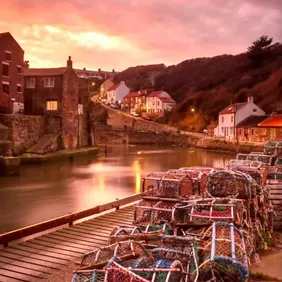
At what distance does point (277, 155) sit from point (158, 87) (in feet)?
293

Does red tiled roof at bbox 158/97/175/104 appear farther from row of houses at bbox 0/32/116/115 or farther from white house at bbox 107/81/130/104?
row of houses at bbox 0/32/116/115

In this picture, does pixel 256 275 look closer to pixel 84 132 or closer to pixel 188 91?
pixel 84 132

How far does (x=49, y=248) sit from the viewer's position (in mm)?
8656

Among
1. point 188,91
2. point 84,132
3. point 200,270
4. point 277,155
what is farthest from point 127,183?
point 188,91

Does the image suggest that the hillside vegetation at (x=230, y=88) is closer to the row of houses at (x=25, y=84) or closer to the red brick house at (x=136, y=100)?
the red brick house at (x=136, y=100)

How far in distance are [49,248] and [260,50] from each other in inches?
3193

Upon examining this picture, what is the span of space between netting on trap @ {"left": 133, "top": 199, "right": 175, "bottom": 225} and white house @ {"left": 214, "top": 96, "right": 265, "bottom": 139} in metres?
47.0

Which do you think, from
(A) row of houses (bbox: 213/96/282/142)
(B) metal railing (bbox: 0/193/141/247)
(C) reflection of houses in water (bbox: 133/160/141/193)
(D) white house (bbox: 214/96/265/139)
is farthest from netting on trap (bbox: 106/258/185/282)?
(D) white house (bbox: 214/96/265/139)

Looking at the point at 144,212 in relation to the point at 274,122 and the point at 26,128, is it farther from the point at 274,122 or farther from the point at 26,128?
the point at 274,122

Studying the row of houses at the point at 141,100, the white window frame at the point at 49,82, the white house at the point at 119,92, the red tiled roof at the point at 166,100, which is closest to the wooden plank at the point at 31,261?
the white window frame at the point at 49,82

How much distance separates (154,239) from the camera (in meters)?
6.39

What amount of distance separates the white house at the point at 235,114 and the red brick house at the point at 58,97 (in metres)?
22.1

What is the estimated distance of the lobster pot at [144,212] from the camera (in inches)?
351

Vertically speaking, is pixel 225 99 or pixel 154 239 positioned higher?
pixel 225 99
